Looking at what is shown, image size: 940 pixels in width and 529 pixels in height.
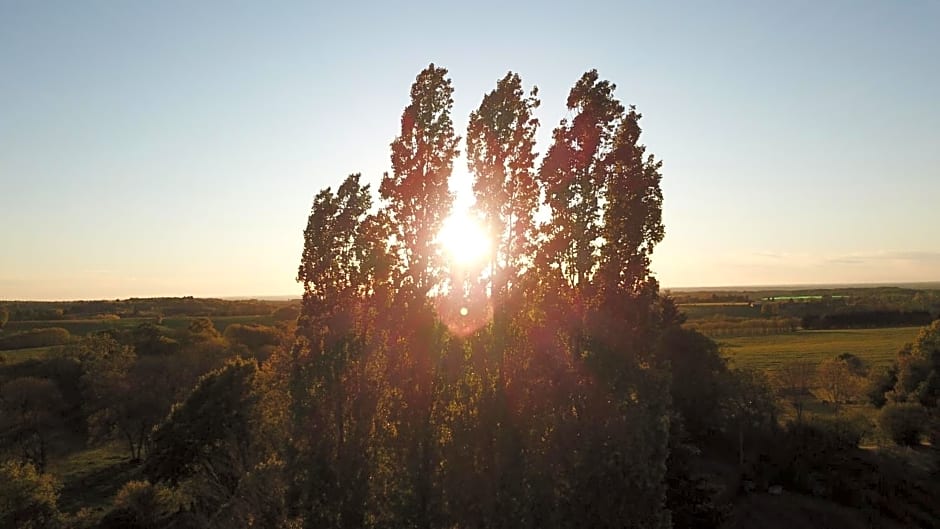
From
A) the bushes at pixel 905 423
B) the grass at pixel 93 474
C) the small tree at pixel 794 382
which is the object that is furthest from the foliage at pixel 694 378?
the grass at pixel 93 474

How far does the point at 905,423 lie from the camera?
45.7 metres

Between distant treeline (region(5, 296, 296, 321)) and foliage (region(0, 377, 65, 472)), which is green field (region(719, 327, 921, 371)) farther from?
distant treeline (region(5, 296, 296, 321))

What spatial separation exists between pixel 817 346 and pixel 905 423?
46.2 metres

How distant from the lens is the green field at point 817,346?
7656 cm

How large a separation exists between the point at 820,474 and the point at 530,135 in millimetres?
29897

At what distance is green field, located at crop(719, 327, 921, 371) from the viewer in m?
76.6

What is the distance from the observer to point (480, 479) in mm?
15633

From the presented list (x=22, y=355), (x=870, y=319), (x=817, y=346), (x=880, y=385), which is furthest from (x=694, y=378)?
(x=870, y=319)

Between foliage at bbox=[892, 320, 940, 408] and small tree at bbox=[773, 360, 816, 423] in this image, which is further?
small tree at bbox=[773, 360, 816, 423]

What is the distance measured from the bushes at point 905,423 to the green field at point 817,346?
20957mm

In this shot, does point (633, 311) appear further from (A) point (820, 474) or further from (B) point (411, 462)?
(A) point (820, 474)

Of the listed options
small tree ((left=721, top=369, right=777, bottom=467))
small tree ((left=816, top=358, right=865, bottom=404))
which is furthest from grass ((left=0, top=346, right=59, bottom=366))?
small tree ((left=816, top=358, right=865, bottom=404))

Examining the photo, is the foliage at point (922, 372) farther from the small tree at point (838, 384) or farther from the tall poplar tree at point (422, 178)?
the tall poplar tree at point (422, 178)

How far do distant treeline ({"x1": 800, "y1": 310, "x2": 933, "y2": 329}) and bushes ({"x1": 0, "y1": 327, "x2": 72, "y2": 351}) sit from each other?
116 meters
